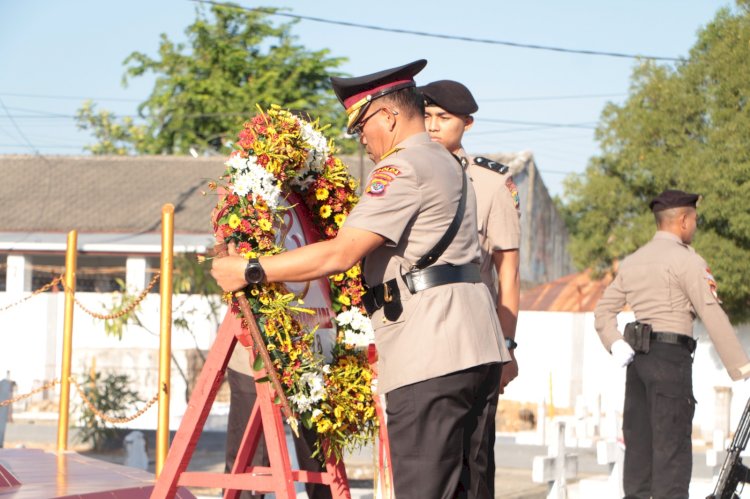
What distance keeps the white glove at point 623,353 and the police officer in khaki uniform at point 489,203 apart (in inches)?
68.8

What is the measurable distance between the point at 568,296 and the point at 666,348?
808 inches


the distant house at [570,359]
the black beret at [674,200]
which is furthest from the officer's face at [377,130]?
the distant house at [570,359]

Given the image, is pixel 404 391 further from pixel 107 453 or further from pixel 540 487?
pixel 107 453

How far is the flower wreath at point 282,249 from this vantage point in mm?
4223

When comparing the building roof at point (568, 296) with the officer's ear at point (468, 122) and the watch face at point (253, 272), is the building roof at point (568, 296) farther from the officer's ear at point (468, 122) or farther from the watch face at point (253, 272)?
the watch face at point (253, 272)

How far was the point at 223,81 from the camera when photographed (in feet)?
133

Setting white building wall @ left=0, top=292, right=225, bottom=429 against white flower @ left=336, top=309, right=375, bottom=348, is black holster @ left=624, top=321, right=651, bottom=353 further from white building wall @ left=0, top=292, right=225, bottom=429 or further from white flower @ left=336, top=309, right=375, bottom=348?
white building wall @ left=0, top=292, right=225, bottom=429

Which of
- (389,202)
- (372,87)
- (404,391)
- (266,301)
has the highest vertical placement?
(372,87)

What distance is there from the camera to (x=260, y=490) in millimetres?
4391

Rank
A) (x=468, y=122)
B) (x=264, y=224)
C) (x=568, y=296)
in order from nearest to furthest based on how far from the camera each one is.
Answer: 1. (x=264, y=224)
2. (x=468, y=122)
3. (x=568, y=296)

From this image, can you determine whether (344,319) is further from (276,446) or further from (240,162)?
(240,162)

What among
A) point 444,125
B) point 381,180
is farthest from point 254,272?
point 444,125

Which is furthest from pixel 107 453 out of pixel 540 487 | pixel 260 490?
pixel 260 490

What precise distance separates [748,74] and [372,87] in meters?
17.4
